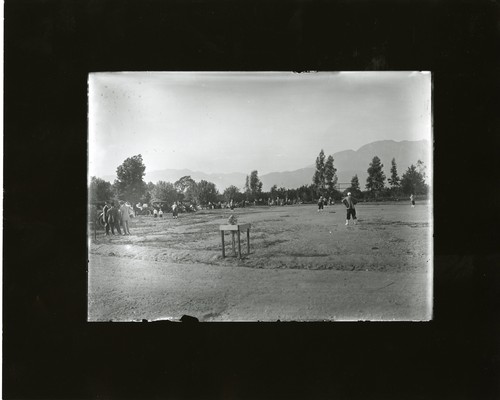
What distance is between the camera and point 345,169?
2.84 meters

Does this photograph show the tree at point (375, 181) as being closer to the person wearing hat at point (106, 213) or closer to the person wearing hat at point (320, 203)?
the person wearing hat at point (320, 203)

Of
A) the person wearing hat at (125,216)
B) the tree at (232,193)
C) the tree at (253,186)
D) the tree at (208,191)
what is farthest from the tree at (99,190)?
the tree at (253,186)

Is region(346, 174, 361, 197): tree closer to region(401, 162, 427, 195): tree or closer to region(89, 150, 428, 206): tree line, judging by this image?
region(89, 150, 428, 206): tree line

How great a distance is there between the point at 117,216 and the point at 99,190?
0.68 feet

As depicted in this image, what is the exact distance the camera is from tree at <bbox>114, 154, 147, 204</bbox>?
9.27ft

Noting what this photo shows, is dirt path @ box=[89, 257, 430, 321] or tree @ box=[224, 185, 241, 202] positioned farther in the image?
tree @ box=[224, 185, 241, 202]

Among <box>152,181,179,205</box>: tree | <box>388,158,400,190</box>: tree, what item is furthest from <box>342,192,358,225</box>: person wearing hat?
<box>152,181,179,205</box>: tree

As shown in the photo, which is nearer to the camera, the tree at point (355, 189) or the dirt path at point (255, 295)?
the dirt path at point (255, 295)

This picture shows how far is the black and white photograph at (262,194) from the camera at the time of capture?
2791mm

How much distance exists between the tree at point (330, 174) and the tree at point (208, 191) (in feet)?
2.46

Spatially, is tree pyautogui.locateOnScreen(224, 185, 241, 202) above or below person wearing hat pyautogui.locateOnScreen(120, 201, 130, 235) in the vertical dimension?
above

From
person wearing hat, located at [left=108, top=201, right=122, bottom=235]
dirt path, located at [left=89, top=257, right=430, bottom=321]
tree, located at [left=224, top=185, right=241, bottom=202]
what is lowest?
dirt path, located at [left=89, top=257, right=430, bottom=321]

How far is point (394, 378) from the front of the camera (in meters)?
2.71
